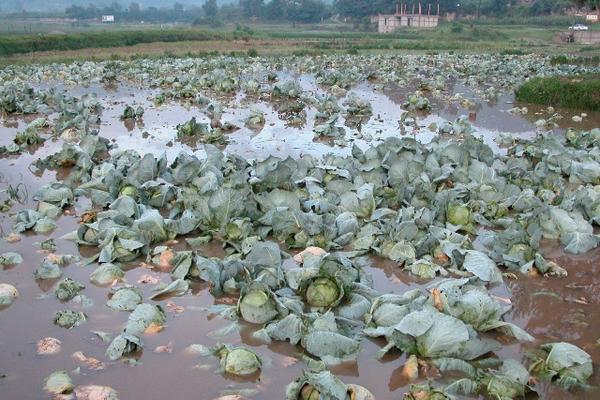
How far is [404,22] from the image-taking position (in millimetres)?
76500

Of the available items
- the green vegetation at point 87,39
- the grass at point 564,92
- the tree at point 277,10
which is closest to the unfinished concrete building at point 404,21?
the tree at point 277,10

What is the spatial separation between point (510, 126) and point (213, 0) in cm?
11698

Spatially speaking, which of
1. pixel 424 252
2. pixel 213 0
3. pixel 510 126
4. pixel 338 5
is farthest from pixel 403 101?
pixel 213 0

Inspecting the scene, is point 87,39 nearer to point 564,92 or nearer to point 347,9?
point 564,92

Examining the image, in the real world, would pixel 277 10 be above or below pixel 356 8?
above

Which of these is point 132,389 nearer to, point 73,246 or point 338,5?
point 73,246

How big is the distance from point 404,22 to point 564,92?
65925mm

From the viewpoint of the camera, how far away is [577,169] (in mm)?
7652

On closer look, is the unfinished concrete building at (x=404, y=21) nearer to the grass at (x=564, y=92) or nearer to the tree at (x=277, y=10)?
the tree at (x=277, y=10)

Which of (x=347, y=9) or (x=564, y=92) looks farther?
(x=347, y=9)

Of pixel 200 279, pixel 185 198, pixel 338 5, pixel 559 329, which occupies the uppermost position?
pixel 338 5

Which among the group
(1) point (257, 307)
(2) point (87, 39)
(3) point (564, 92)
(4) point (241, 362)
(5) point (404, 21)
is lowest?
(4) point (241, 362)

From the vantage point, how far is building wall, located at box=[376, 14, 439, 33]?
246 feet

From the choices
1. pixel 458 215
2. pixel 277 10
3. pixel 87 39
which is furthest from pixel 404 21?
pixel 458 215
